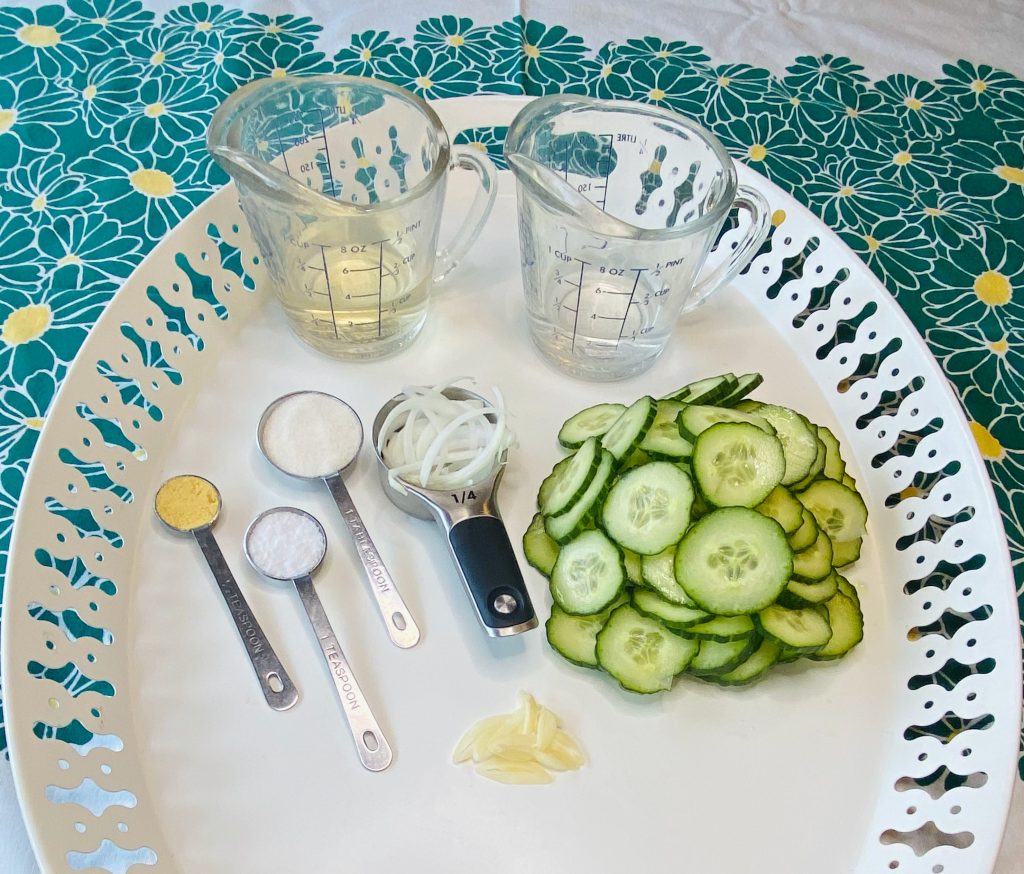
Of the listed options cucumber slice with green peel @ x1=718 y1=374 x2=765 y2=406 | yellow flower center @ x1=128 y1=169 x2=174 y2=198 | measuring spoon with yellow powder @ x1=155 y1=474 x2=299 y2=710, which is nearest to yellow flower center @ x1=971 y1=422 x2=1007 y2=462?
cucumber slice with green peel @ x1=718 y1=374 x2=765 y2=406

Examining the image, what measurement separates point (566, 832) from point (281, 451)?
0.52m

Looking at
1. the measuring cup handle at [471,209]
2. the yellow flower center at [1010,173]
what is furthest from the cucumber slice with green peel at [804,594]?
the yellow flower center at [1010,173]

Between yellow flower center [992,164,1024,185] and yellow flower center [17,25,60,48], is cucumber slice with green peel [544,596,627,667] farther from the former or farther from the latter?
yellow flower center [17,25,60,48]

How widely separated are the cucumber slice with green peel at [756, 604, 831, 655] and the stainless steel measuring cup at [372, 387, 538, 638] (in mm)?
233

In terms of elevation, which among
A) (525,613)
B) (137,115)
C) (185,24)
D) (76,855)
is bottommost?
(76,855)

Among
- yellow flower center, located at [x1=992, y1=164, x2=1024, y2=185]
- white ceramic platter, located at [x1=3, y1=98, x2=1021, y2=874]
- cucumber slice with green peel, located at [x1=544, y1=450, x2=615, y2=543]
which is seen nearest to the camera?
white ceramic platter, located at [x1=3, y1=98, x2=1021, y2=874]

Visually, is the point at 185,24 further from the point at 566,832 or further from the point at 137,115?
the point at 566,832

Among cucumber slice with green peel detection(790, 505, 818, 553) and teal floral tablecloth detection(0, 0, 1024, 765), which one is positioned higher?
teal floral tablecloth detection(0, 0, 1024, 765)

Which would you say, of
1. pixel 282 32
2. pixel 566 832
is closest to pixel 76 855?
pixel 566 832

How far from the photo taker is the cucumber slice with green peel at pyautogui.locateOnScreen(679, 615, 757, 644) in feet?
2.80

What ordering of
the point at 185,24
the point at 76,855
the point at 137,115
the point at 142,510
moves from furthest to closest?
the point at 185,24, the point at 137,115, the point at 142,510, the point at 76,855

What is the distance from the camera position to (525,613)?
906mm

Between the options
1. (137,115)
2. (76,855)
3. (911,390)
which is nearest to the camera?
(76,855)

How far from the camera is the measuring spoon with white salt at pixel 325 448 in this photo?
96 cm
